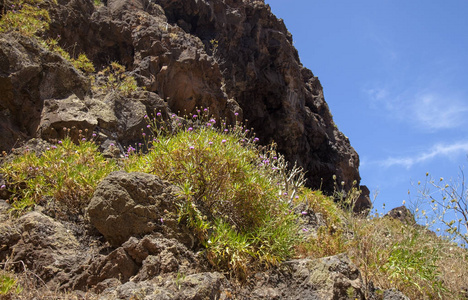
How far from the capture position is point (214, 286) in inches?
141

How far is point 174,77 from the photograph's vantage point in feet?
38.3

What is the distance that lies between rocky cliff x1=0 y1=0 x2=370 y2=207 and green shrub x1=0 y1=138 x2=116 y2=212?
130 cm

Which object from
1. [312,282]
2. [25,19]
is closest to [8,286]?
[312,282]

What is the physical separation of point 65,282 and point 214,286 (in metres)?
1.79

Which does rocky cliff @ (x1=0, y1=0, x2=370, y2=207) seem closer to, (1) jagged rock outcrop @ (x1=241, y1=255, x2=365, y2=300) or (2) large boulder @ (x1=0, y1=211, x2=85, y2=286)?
(2) large boulder @ (x1=0, y1=211, x2=85, y2=286)

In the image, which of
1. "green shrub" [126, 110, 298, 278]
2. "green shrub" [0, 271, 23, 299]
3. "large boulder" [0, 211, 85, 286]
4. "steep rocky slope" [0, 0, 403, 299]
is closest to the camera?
"green shrub" [0, 271, 23, 299]

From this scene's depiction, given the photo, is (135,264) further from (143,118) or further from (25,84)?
(143,118)

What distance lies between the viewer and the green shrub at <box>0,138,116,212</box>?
5.20 metres

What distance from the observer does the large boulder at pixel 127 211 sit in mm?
4457

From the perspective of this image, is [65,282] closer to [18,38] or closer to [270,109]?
[18,38]

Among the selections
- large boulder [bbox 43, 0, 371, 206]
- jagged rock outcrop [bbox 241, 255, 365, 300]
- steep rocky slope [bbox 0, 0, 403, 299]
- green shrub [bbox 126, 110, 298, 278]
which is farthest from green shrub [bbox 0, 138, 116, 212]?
large boulder [bbox 43, 0, 371, 206]

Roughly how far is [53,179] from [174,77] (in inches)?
270

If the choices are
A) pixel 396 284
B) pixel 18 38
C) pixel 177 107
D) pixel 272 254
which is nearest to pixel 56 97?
pixel 18 38

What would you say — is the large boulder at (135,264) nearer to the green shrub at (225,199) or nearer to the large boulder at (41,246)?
the large boulder at (41,246)
